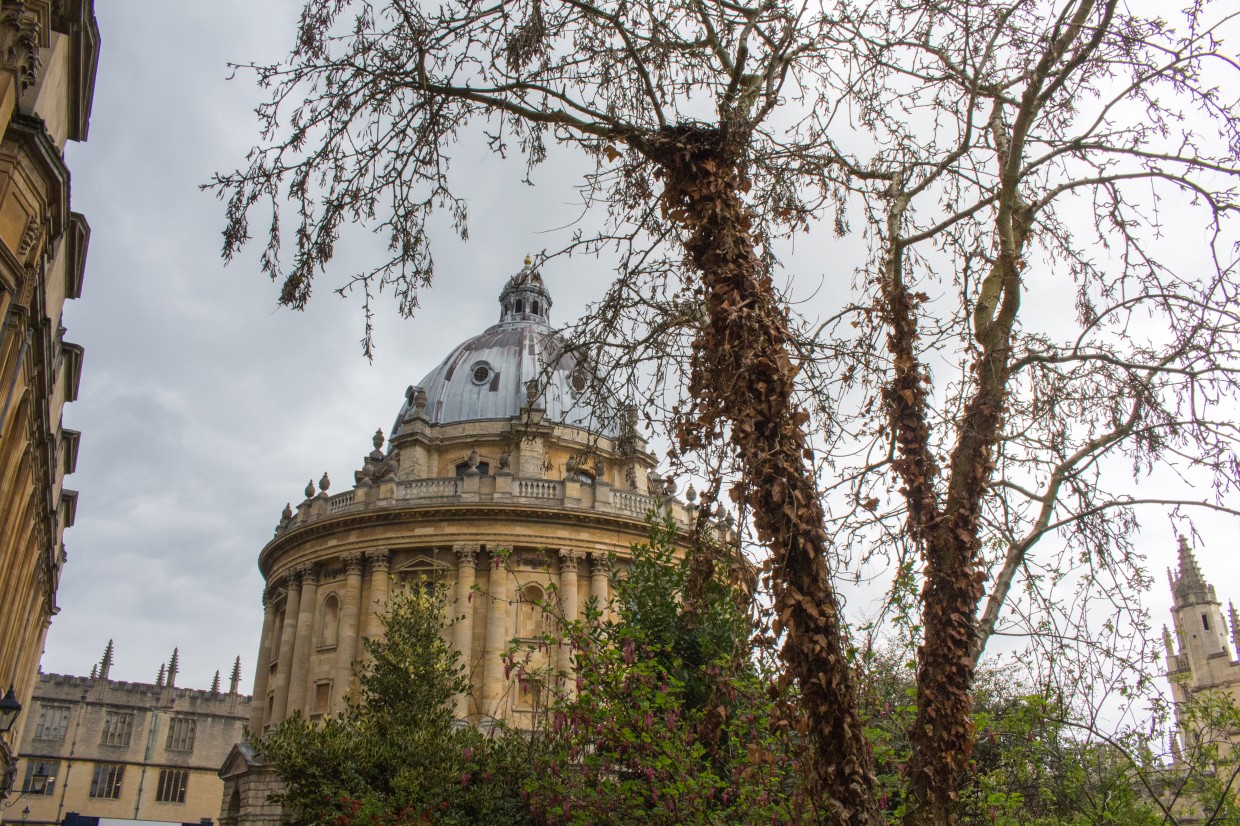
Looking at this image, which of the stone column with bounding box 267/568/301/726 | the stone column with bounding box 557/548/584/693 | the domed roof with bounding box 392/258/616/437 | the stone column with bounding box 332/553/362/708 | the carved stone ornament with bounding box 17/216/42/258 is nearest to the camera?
the carved stone ornament with bounding box 17/216/42/258

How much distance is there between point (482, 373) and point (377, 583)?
13782 millimetres

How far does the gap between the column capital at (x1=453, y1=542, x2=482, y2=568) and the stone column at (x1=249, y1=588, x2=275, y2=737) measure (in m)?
10.5

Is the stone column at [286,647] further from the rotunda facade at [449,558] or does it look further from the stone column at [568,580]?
the stone column at [568,580]

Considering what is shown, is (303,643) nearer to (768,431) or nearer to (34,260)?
(34,260)

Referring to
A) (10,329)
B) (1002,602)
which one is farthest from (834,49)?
(10,329)

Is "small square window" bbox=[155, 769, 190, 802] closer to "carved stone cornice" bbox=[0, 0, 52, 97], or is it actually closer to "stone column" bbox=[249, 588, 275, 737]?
"stone column" bbox=[249, 588, 275, 737]

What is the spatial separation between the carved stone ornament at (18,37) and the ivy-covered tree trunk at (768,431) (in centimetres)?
804

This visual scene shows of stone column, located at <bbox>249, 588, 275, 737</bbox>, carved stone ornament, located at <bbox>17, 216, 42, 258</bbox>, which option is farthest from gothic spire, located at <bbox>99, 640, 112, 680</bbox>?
carved stone ornament, located at <bbox>17, 216, 42, 258</bbox>

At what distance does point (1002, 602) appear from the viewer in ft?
22.1

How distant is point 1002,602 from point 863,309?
2423 mm

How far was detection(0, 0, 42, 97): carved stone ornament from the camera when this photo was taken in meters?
10.3

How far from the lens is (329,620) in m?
37.3

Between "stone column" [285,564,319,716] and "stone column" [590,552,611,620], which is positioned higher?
"stone column" [590,552,611,620]

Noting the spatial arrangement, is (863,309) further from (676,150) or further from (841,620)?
(841,620)
